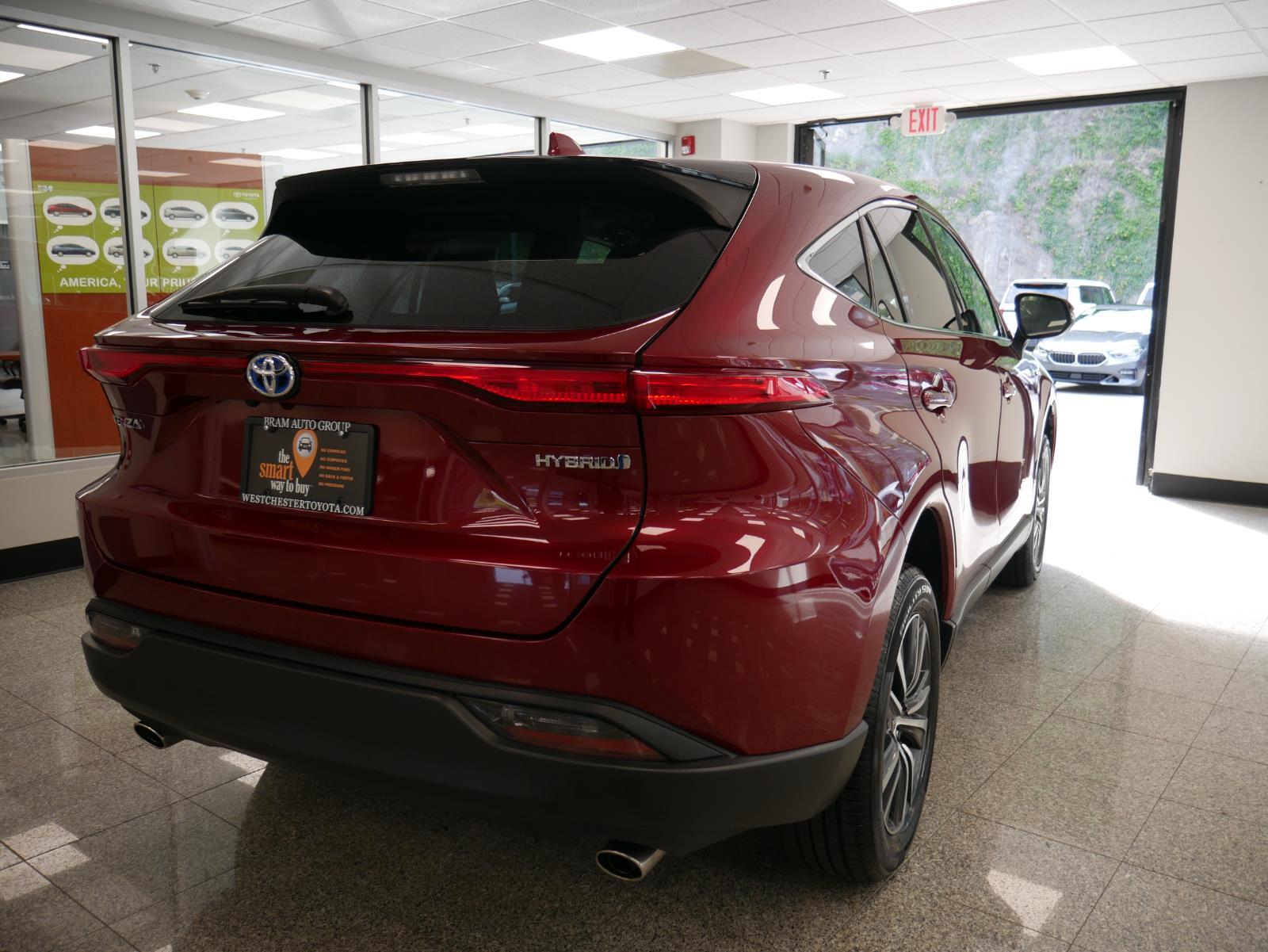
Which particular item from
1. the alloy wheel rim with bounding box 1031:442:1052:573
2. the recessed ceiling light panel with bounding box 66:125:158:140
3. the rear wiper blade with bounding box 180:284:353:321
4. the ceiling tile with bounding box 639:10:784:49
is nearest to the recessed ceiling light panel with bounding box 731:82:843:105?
the ceiling tile with bounding box 639:10:784:49

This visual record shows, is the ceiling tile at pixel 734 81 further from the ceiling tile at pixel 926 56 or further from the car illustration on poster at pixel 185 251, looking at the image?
the car illustration on poster at pixel 185 251

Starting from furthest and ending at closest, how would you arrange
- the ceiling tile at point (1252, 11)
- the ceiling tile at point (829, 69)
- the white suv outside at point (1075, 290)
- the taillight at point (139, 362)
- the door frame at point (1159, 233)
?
the white suv outside at point (1075, 290)
the door frame at point (1159, 233)
the ceiling tile at point (829, 69)
the ceiling tile at point (1252, 11)
the taillight at point (139, 362)

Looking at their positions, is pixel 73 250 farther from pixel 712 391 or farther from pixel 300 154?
pixel 712 391

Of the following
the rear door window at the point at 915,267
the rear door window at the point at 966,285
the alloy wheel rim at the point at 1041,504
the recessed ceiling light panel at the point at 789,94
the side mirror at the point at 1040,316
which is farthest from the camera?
the recessed ceiling light panel at the point at 789,94

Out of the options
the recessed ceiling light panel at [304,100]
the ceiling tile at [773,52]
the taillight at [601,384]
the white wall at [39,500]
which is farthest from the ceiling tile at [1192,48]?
the white wall at [39,500]

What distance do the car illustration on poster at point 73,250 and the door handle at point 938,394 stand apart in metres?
4.56

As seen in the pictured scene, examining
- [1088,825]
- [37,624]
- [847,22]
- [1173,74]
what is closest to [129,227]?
[37,624]

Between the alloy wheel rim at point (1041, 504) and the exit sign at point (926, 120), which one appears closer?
the alloy wheel rim at point (1041, 504)

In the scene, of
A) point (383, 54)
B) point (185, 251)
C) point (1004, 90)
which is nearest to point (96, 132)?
point (185, 251)

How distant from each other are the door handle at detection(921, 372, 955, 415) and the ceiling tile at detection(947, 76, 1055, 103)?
5384 mm

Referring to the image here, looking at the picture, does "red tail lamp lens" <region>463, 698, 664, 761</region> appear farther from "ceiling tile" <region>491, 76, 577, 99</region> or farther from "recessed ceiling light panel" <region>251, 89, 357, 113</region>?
"ceiling tile" <region>491, 76, 577, 99</region>

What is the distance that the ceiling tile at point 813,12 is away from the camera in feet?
16.1

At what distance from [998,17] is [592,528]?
16.1 ft

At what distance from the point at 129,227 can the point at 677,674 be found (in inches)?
191
